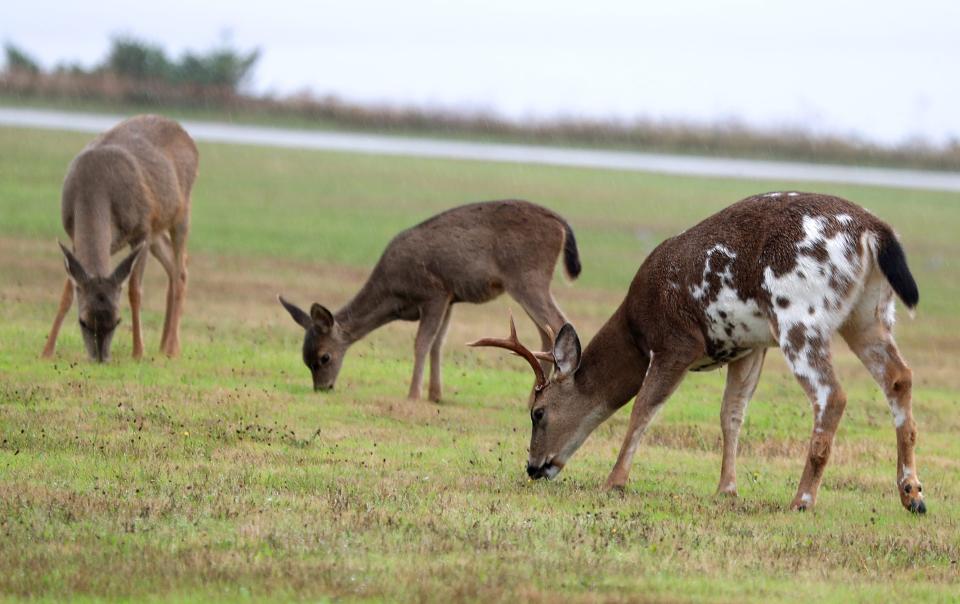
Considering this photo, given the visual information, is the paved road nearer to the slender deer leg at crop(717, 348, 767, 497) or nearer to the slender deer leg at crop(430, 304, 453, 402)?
the slender deer leg at crop(430, 304, 453, 402)

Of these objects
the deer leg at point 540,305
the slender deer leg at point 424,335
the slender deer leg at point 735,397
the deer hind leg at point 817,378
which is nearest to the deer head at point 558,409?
the slender deer leg at point 735,397

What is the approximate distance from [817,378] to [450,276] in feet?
20.8

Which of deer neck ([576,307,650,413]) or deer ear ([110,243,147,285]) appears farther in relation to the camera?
deer ear ([110,243,147,285])

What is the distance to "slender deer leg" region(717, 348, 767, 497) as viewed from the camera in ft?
40.1

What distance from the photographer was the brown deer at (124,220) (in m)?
16.4

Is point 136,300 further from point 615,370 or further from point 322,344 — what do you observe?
point 615,370

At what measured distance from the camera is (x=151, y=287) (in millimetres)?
24156

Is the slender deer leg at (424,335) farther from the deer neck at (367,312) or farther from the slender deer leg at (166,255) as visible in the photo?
the slender deer leg at (166,255)

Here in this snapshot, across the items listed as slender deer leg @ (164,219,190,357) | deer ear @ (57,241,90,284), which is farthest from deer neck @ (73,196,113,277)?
slender deer leg @ (164,219,190,357)

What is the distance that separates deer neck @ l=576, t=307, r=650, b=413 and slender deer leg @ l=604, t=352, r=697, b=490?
1.03 feet

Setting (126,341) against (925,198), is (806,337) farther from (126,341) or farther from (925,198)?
(925,198)

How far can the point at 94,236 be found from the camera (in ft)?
55.6

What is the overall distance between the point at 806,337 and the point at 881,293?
80 cm

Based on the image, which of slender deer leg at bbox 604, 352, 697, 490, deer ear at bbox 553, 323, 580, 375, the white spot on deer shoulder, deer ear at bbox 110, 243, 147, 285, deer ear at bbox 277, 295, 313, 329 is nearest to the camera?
the white spot on deer shoulder
